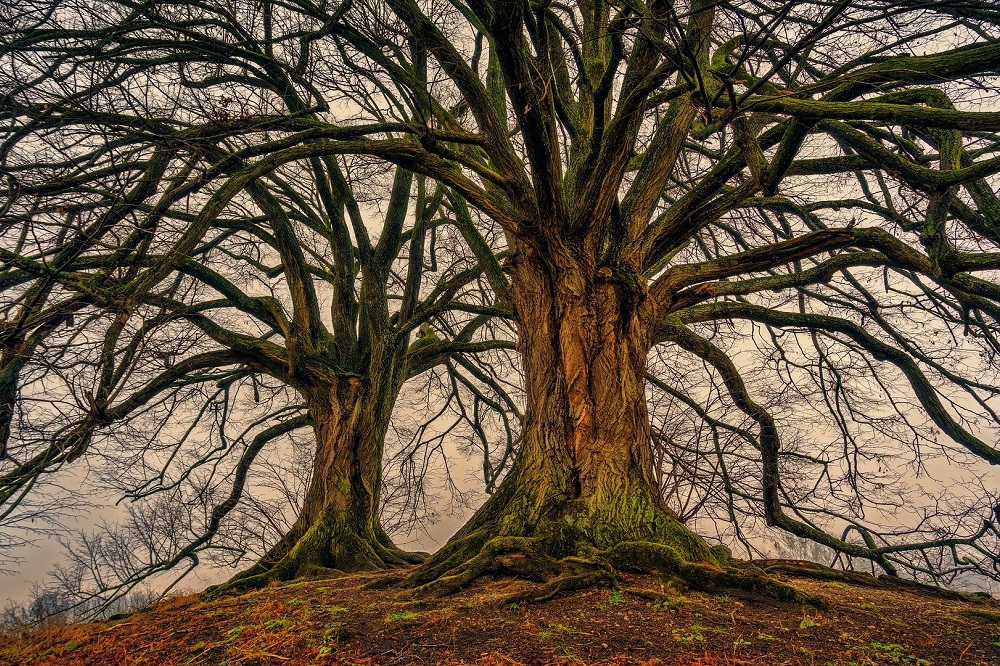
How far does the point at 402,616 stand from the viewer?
341 cm

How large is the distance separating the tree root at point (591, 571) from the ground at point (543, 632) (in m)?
0.07

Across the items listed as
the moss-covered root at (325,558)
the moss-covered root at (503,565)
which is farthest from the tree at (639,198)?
the moss-covered root at (325,558)

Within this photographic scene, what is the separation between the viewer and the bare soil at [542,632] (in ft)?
9.00

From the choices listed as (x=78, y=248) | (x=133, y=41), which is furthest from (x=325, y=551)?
(x=133, y=41)

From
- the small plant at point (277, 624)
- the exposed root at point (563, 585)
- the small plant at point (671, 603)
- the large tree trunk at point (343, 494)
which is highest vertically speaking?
the large tree trunk at point (343, 494)

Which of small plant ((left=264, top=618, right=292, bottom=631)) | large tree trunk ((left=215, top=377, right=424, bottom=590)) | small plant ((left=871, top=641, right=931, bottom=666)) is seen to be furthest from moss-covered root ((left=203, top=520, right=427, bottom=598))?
small plant ((left=871, top=641, right=931, bottom=666))

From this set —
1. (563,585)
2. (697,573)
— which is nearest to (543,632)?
(563,585)

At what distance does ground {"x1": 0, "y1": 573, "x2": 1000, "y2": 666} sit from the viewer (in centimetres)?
274

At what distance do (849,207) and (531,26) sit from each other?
4.48 metres

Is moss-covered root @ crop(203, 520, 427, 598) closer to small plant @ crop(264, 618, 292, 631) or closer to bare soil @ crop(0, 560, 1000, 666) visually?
bare soil @ crop(0, 560, 1000, 666)

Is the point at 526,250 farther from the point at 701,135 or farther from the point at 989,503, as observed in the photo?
the point at 989,503

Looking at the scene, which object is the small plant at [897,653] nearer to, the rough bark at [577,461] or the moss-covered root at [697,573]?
the moss-covered root at [697,573]

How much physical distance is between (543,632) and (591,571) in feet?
2.70

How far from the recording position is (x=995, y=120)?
3178 mm
